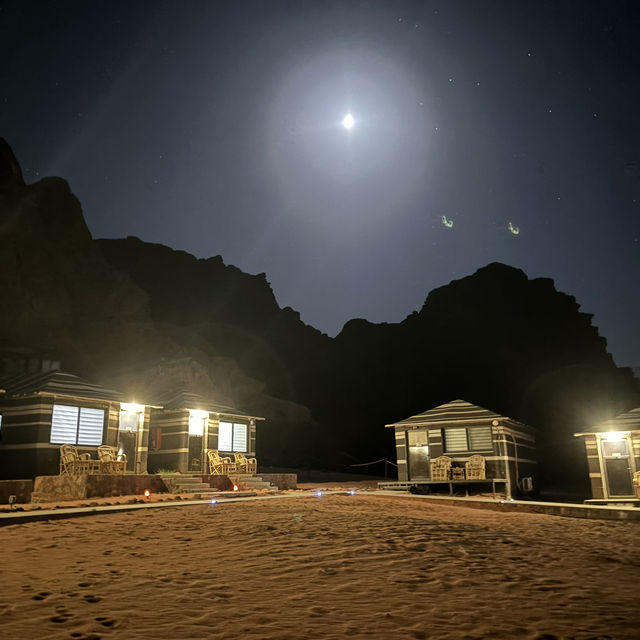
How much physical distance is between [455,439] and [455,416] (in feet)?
4.00

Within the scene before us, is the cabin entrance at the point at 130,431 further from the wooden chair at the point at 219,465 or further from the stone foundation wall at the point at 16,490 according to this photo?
the stone foundation wall at the point at 16,490

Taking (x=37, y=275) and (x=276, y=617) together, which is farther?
(x=37, y=275)

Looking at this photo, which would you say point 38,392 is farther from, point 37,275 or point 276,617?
point 37,275

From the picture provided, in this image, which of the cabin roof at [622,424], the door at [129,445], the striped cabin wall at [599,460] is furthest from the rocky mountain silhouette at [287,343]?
the cabin roof at [622,424]

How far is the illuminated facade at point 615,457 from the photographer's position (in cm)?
2283

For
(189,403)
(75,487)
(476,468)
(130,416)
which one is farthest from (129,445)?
(476,468)

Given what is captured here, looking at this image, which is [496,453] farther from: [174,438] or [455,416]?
[174,438]

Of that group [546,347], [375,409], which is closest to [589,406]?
[546,347]

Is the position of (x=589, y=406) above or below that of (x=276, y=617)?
above

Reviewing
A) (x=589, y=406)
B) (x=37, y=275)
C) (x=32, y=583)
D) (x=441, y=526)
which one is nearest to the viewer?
(x=32, y=583)

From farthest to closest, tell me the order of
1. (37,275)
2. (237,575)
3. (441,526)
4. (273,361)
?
(273,361)
(37,275)
(441,526)
(237,575)

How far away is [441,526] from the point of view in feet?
36.6

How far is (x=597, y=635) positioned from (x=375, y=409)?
71824 mm

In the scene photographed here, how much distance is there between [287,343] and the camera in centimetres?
7862
